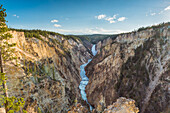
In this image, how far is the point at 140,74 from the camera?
22.5m

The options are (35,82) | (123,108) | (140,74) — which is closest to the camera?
(123,108)

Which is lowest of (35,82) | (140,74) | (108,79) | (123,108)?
(108,79)

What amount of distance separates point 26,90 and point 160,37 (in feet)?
111

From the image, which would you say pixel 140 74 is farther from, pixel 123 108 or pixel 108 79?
pixel 123 108

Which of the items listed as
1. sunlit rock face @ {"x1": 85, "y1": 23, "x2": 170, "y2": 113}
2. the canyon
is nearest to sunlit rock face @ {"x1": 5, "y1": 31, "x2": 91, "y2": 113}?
the canyon

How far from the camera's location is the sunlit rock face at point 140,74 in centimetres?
1802

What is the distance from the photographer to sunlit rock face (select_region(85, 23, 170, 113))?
1802cm

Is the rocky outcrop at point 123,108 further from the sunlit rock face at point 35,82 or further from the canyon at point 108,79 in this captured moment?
the sunlit rock face at point 35,82

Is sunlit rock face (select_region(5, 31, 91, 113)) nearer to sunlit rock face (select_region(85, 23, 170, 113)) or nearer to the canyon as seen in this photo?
the canyon

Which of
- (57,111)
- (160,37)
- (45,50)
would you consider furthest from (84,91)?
(160,37)

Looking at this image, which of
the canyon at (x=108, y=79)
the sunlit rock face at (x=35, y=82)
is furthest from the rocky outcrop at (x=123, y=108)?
the sunlit rock face at (x=35, y=82)

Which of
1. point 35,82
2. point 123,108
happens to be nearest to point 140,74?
point 123,108

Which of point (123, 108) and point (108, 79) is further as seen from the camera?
point (108, 79)

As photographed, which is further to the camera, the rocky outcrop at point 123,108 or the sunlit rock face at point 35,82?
the sunlit rock face at point 35,82
